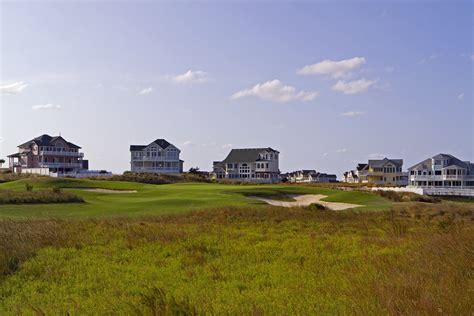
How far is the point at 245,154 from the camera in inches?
5379

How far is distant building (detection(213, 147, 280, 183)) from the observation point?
5197 inches

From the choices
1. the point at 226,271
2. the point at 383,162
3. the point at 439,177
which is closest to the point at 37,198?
the point at 226,271

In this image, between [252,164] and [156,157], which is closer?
[156,157]

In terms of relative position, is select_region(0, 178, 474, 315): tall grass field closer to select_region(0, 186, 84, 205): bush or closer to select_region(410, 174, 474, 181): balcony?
select_region(0, 186, 84, 205): bush

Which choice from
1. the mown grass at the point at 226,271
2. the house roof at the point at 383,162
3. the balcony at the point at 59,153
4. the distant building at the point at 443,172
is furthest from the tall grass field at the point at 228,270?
the house roof at the point at 383,162

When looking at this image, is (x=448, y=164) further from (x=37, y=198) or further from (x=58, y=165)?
(x=37, y=198)

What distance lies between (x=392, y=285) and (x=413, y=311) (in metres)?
2.22

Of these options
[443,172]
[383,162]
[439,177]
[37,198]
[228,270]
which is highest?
[383,162]

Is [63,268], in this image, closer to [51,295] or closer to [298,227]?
[51,295]

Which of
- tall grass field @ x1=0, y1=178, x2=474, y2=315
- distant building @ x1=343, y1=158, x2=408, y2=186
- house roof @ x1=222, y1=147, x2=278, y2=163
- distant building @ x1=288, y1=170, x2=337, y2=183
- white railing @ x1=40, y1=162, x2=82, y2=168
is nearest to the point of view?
tall grass field @ x1=0, y1=178, x2=474, y2=315

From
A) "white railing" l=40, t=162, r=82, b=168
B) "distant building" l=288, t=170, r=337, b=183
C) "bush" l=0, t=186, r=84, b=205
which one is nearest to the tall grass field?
"bush" l=0, t=186, r=84, b=205

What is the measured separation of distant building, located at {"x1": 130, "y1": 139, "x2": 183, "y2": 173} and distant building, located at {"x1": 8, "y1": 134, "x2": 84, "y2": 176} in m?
13.3

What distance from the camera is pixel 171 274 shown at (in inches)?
494

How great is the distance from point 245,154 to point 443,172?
46268 mm
